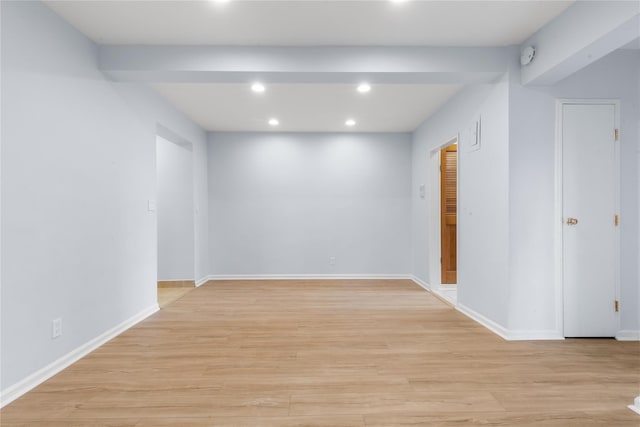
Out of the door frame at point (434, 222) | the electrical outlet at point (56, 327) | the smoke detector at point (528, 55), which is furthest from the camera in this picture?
the door frame at point (434, 222)

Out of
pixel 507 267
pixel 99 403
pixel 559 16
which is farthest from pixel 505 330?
pixel 99 403

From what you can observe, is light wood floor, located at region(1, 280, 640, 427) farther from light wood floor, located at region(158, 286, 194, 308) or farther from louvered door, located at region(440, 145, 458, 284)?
louvered door, located at region(440, 145, 458, 284)

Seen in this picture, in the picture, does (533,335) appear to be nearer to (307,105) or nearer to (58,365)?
(307,105)

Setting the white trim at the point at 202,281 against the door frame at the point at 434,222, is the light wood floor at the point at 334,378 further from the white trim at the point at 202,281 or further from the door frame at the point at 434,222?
the white trim at the point at 202,281

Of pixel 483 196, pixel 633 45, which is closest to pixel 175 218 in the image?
pixel 483 196

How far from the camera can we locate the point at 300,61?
9.56ft

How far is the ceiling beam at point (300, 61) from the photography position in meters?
2.91

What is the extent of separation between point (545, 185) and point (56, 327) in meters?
4.03

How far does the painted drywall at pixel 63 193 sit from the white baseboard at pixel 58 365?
0.12 ft

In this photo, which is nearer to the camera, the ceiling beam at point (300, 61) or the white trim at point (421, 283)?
the ceiling beam at point (300, 61)

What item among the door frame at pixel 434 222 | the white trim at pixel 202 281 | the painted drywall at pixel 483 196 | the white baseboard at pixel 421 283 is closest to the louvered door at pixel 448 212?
the door frame at pixel 434 222

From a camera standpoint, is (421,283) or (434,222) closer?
(434,222)

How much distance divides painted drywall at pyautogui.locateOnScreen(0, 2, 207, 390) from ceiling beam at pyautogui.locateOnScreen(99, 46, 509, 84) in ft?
1.23

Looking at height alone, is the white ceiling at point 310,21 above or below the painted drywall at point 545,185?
above
